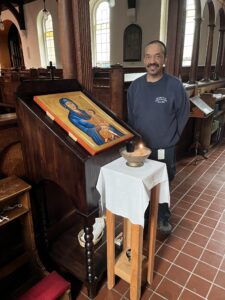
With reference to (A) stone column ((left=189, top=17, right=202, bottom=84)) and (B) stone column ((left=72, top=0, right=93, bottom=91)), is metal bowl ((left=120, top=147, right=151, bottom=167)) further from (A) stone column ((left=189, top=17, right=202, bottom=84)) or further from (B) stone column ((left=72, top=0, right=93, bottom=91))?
(A) stone column ((left=189, top=17, right=202, bottom=84))

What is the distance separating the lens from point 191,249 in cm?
220

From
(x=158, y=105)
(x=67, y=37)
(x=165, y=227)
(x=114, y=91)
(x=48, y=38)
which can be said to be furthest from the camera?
(x=48, y=38)

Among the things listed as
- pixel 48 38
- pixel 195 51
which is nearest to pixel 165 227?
pixel 195 51

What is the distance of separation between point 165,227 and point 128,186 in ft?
4.17

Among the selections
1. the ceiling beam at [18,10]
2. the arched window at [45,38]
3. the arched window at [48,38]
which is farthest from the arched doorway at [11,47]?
the arched window at [48,38]

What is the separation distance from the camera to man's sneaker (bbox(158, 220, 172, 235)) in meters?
2.37

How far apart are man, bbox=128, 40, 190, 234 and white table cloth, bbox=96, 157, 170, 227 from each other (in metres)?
0.63

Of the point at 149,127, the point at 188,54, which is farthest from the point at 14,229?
the point at 188,54

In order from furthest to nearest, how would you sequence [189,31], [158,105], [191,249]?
[189,31] → [191,249] → [158,105]

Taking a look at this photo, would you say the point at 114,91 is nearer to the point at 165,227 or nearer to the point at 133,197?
the point at 165,227

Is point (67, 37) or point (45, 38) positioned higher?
point (45, 38)

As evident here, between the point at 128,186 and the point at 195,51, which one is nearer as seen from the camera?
the point at 128,186

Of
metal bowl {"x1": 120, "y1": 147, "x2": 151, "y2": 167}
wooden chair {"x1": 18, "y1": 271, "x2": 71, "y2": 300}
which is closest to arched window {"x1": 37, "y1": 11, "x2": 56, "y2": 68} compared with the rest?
metal bowl {"x1": 120, "y1": 147, "x2": 151, "y2": 167}

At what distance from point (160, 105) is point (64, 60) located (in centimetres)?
90
